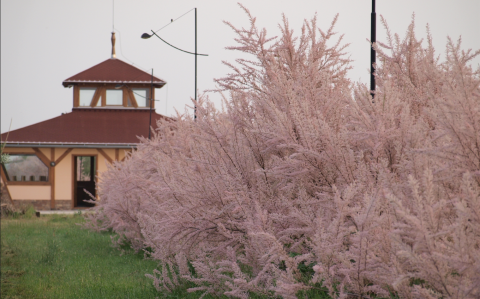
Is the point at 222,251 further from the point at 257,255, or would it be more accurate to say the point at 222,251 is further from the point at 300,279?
the point at 300,279

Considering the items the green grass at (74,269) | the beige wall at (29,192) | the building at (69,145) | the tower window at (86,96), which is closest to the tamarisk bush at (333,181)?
the green grass at (74,269)

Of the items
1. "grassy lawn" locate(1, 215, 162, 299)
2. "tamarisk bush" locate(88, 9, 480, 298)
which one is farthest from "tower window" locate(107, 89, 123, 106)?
"tamarisk bush" locate(88, 9, 480, 298)

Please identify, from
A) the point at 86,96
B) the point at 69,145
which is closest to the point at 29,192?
the point at 69,145

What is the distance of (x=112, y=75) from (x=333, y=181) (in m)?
23.2

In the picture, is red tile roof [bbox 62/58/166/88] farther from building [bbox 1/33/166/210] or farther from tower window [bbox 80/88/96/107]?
tower window [bbox 80/88/96/107]

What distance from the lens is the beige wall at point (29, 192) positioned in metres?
23.0

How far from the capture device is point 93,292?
593 cm

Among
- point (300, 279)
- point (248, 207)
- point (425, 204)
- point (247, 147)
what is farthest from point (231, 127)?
point (425, 204)

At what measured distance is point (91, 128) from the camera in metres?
24.1

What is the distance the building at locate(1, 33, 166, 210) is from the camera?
22953 mm

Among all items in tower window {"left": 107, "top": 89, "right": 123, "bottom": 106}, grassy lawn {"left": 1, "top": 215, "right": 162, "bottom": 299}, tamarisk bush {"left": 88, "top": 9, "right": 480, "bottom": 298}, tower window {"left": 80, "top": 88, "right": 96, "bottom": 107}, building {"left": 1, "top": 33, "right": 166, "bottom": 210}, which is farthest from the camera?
tower window {"left": 107, "top": 89, "right": 123, "bottom": 106}

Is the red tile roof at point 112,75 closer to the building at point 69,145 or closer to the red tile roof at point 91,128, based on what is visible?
the building at point 69,145

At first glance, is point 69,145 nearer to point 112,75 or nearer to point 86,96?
point 86,96

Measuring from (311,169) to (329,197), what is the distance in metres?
0.29
